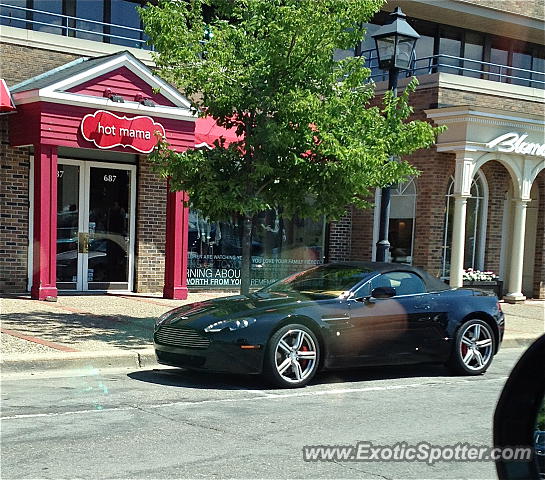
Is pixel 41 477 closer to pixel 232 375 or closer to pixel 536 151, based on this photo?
pixel 232 375

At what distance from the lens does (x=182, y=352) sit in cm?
770

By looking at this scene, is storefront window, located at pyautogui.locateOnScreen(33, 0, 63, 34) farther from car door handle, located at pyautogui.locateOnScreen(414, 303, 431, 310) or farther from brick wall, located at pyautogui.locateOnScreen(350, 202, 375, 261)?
car door handle, located at pyautogui.locateOnScreen(414, 303, 431, 310)

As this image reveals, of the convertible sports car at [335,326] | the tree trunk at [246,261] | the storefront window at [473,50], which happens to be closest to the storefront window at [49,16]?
the tree trunk at [246,261]

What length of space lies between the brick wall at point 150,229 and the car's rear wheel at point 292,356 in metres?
8.50

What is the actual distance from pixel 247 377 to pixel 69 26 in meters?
10.8

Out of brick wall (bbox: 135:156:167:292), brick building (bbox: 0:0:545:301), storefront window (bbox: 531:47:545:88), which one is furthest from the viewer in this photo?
storefront window (bbox: 531:47:545:88)

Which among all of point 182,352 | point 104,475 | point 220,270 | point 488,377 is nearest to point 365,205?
point 488,377

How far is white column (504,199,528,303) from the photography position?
59.3ft

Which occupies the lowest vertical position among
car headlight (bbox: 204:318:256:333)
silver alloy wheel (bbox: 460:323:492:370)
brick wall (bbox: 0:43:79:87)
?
silver alloy wheel (bbox: 460:323:492:370)

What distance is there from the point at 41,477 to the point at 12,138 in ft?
34.6

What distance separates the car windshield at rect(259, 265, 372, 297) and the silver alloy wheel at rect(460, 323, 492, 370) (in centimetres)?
146

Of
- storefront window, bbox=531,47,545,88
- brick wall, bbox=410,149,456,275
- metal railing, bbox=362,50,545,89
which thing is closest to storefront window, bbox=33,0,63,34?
metal railing, bbox=362,50,545,89

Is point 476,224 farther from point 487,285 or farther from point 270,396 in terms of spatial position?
point 270,396

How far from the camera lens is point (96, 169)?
1525 cm
